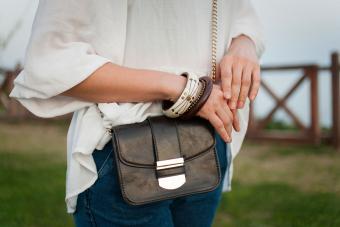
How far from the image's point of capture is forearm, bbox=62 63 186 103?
1134 millimetres

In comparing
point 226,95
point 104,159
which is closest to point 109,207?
point 104,159

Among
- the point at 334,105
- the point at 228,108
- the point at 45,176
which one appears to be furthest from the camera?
the point at 334,105

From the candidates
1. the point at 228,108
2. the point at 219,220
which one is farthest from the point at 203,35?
the point at 219,220

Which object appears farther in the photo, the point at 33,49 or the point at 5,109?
the point at 5,109

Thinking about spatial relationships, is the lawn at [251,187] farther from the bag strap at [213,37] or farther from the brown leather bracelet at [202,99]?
the brown leather bracelet at [202,99]

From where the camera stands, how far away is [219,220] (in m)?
4.41

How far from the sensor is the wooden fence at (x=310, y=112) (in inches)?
295

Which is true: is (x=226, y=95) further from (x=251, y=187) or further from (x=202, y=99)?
(x=251, y=187)

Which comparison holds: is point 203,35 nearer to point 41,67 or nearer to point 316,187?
point 41,67

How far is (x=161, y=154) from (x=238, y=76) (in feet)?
1.02

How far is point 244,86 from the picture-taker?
1.30 m

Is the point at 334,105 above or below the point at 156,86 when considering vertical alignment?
below

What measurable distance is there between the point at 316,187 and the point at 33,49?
4862 mm

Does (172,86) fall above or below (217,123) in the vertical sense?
above
